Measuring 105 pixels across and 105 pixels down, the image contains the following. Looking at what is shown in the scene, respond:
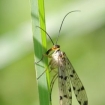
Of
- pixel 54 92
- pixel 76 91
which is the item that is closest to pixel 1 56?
pixel 76 91

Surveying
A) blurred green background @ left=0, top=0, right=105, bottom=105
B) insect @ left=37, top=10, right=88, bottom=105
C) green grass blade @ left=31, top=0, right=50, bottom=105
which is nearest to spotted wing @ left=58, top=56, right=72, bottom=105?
insect @ left=37, top=10, right=88, bottom=105

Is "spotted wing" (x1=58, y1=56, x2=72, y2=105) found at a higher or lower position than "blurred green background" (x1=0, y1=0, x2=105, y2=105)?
lower

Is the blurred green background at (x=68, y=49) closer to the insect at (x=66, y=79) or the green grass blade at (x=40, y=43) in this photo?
the insect at (x=66, y=79)

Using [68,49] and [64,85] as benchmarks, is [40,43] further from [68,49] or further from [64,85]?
[68,49]

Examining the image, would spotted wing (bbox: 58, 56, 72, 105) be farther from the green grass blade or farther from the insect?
the green grass blade

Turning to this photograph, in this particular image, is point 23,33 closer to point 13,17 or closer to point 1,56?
point 1,56

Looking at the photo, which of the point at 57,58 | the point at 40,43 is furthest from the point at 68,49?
the point at 40,43
